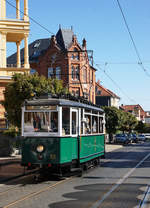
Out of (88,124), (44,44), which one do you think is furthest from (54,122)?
(44,44)

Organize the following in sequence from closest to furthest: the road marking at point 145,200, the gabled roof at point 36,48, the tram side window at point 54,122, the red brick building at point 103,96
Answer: the road marking at point 145,200 < the tram side window at point 54,122 < the gabled roof at point 36,48 < the red brick building at point 103,96

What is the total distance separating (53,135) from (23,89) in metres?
10.3

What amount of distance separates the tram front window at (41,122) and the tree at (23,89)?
860cm

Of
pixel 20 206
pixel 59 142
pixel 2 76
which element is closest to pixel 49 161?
pixel 59 142

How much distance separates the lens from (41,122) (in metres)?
13.1

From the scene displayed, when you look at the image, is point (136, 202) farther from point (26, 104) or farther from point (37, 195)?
point (26, 104)

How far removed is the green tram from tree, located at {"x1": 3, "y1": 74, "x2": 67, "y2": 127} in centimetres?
826

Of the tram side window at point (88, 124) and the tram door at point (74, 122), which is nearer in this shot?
the tram door at point (74, 122)

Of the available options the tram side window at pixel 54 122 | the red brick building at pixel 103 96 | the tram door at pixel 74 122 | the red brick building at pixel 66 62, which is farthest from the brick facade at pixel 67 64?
the tram side window at pixel 54 122

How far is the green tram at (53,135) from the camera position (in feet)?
41.6

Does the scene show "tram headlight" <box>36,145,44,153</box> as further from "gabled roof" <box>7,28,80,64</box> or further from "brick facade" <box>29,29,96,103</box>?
"gabled roof" <box>7,28,80,64</box>

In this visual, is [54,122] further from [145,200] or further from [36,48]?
[36,48]

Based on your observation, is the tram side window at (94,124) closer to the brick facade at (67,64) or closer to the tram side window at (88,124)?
the tram side window at (88,124)

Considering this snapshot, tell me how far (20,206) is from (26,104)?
5.35 meters
